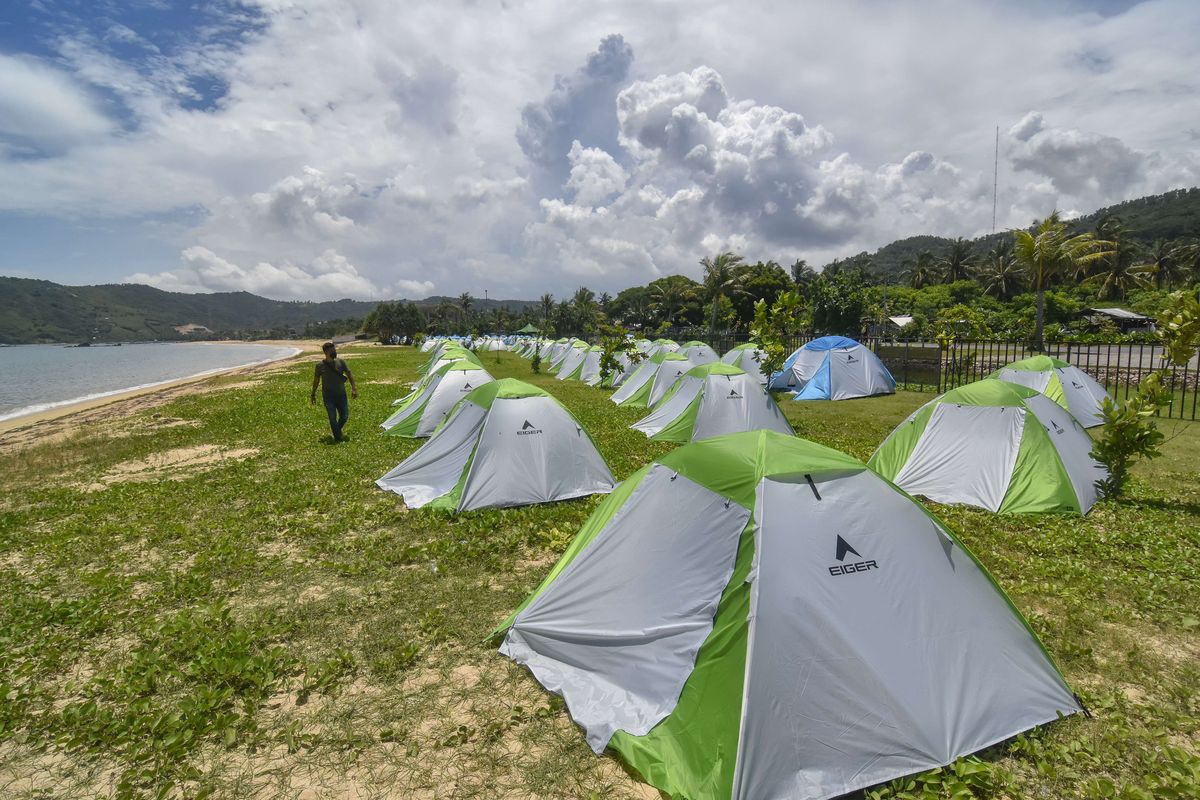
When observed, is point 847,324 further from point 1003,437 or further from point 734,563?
point 734,563

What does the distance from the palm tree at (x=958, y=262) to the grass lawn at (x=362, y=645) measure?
74.6 m

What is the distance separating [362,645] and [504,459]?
3527mm

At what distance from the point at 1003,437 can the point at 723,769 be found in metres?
6.76

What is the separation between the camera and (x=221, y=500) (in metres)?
8.69

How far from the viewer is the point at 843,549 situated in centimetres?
364

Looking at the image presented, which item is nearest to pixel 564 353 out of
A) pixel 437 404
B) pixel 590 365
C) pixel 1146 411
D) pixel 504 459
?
pixel 590 365

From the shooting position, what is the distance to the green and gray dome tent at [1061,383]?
12.9 m

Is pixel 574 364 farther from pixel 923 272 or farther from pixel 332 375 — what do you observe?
pixel 923 272

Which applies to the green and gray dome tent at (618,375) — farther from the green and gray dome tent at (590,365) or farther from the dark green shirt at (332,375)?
the dark green shirt at (332,375)

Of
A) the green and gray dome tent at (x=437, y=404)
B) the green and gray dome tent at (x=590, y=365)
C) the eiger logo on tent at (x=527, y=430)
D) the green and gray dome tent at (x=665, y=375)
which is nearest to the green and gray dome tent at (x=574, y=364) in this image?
the green and gray dome tent at (x=590, y=365)

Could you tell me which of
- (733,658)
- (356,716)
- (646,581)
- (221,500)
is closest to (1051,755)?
(733,658)

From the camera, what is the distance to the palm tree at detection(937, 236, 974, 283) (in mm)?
72125

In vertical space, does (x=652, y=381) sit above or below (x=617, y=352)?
below

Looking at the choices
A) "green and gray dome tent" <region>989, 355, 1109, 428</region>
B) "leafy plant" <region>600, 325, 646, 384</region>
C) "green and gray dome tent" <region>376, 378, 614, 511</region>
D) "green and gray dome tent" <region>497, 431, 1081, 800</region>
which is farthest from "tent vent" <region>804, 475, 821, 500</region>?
"leafy plant" <region>600, 325, 646, 384</region>
